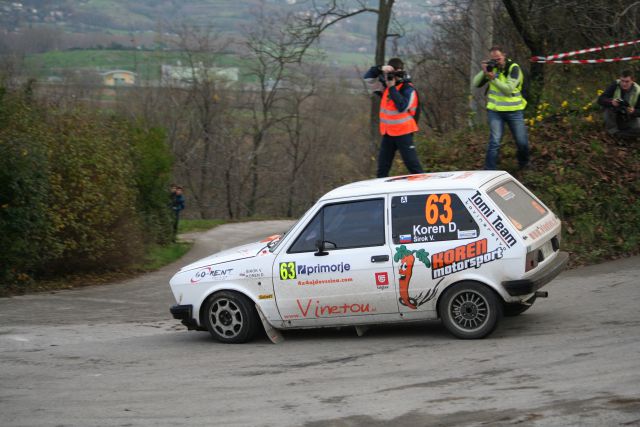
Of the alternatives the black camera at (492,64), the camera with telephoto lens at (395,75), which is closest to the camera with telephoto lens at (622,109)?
the black camera at (492,64)

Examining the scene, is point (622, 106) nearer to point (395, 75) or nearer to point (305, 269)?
point (395, 75)

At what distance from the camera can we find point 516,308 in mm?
9266

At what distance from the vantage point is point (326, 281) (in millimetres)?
8766

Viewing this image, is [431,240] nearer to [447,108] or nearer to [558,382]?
[558,382]

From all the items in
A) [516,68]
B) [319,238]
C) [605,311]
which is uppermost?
[516,68]

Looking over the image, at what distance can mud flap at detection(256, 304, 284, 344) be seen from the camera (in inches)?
360

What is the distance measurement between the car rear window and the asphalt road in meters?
1.14

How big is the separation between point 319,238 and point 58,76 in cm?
5332

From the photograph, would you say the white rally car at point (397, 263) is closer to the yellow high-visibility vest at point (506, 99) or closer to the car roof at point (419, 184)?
the car roof at point (419, 184)

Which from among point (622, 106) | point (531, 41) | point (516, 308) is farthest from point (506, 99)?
point (516, 308)

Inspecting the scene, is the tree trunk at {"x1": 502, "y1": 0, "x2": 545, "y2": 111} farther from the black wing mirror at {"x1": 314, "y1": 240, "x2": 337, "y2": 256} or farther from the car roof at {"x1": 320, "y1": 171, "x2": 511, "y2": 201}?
the black wing mirror at {"x1": 314, "y1": 240, "x2": 337, "y2": 256}

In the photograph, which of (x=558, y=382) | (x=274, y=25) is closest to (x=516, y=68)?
(x=558, y=382)

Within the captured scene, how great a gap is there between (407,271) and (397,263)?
0.43 feet

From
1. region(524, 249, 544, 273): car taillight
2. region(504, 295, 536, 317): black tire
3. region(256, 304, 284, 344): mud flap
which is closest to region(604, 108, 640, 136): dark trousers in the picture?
region(504, 295, 536, 317): black tire
